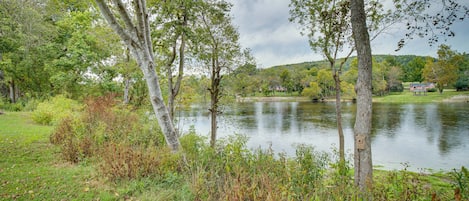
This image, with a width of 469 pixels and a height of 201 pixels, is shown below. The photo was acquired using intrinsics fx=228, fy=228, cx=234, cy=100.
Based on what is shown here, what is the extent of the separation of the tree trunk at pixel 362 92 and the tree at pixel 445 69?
52530mm

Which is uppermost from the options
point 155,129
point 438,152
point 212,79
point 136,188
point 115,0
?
point 115,0

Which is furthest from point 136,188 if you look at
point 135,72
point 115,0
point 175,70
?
point 135,72

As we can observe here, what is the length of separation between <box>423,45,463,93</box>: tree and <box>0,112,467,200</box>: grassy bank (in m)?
53.3

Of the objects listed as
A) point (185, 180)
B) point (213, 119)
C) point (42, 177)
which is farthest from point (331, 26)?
point (42, 177)

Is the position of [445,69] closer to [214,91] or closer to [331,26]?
[331,26]

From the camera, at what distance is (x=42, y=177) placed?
4367mm

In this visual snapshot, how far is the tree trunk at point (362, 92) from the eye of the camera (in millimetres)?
3949

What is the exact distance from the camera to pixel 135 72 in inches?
594

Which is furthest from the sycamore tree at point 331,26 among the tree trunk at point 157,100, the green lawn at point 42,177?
the green lawn at point 42,177

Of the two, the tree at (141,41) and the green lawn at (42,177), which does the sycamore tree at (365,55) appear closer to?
the tree at (141,41)

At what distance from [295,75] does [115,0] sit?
71089 millimetres

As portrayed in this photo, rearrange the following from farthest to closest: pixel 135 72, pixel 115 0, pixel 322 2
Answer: pixel 135 72 → pixel 322 2 → pixel 115 0

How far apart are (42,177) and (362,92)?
20.2ft

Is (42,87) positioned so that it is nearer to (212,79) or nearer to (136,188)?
(212,79)
